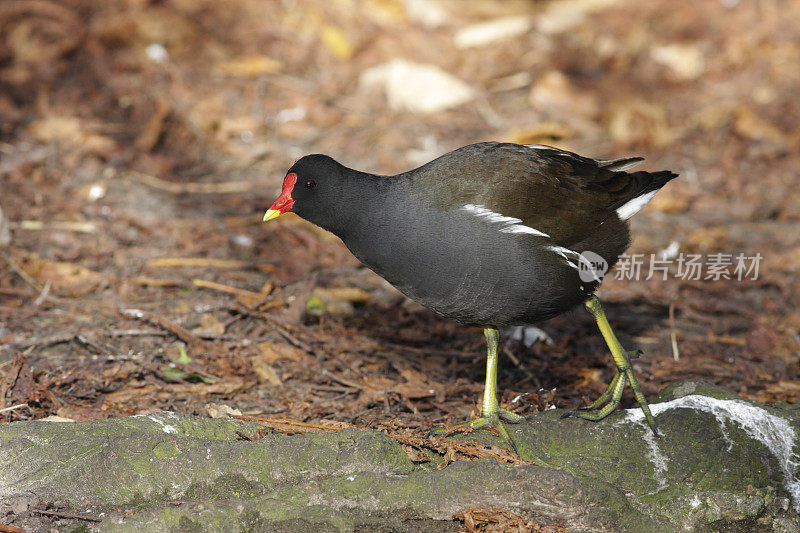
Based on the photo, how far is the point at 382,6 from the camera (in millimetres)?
8648

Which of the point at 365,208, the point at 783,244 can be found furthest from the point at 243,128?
the point at 783,244

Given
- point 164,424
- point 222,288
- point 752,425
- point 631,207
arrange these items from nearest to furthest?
point 164,424
point 752,425
point 631,207
point 222,288

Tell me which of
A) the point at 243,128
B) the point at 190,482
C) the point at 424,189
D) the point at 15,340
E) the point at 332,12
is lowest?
the point at 15,340

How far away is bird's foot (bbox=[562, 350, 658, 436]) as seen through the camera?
3.25 meters

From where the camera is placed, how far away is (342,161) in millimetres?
6750

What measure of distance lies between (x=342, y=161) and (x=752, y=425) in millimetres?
4299

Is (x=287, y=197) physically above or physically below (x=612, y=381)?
above

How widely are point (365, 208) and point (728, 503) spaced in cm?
181

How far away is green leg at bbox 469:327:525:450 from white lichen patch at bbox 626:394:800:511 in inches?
20.2

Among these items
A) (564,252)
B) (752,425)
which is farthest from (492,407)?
(752,425)

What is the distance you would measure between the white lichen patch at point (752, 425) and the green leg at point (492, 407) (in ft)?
1.68

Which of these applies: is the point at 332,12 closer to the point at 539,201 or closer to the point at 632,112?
the point at 632,112

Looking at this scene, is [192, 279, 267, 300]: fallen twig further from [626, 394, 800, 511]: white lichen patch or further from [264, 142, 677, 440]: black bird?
[626, 394, 800, 511]: white lichen patch

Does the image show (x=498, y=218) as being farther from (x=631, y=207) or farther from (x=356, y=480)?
(x=356, y=480)
